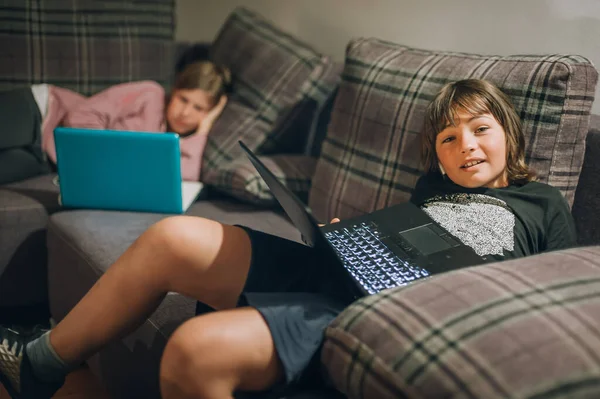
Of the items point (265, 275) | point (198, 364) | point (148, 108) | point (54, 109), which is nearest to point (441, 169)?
point (265, 275)

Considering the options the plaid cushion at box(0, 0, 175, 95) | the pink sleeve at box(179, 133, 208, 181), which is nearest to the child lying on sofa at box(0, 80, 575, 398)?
the pink sleeve at box(179, 133, 208, 181)

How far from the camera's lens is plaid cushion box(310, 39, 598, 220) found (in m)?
1.43

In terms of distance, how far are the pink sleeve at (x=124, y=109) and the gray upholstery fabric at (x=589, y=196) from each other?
51.6 inches

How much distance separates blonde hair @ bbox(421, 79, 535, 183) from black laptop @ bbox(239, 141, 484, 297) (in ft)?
0.69

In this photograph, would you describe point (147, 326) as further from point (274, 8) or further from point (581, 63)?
point (274, 8)

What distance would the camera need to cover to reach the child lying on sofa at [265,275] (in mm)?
1037

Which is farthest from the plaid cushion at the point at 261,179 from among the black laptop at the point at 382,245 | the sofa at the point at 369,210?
the black laptop at the point at 382,245

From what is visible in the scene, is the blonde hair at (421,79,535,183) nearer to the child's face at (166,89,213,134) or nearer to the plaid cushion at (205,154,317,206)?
the plaid cushion at (205,154,317,206)

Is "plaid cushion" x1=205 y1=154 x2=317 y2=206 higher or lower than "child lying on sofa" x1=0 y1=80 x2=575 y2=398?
lower

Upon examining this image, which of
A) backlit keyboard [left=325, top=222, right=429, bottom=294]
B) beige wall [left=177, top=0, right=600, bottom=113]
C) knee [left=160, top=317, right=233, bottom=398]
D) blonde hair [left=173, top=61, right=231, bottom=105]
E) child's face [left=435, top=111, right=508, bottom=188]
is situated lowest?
knee [left=160, top=317, right=233, bottom=398]

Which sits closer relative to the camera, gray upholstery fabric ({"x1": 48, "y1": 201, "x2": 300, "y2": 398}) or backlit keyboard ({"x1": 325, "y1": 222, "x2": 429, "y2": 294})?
backlit keyboard ({"x1": 325, "y1": 222, "x2": 429, "y2": 294})

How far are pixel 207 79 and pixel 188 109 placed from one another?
113 mm

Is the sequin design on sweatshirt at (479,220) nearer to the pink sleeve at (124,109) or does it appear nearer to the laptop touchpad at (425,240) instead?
the laptop touchpad at (425,240)

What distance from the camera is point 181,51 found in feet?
8.75
